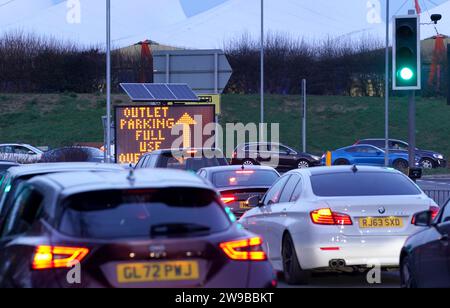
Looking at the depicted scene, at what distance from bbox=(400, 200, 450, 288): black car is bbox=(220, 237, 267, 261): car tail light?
2351 millimetres

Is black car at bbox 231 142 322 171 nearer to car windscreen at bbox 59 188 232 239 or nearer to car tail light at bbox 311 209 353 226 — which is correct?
car tail light at bbox 311 209 353 226

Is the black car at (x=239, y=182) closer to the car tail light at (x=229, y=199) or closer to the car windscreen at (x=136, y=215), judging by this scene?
the car tail light at (x=229, y=199)

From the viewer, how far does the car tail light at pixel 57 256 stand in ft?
22.2

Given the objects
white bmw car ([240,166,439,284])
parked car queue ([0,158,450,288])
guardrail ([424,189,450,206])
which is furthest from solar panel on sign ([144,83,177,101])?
parked car queue ([0,158,450,288])

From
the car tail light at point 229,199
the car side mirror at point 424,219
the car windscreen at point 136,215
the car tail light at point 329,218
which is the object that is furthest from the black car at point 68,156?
the car windscreen at point 136,215

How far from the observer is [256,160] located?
51.2 m

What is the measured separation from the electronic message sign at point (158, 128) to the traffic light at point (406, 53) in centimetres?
1394

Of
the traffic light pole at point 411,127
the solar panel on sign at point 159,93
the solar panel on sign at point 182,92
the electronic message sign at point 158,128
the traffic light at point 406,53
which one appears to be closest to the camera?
the traffic light at point 406,53

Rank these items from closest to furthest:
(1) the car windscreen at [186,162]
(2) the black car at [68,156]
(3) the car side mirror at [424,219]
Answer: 1. (3) the car side mirror at [424,219]
2. (1) the car windscreen at [186,162]
3. (2) the black car at [68,156]

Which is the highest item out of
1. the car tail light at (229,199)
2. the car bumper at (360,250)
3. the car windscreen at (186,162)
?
the car windscreen at (186,162)

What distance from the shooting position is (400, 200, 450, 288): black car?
904 centimetres

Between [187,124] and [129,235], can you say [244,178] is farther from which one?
[187,124]

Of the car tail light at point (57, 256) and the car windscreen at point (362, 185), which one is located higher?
the car windscreen at point (362, 185)

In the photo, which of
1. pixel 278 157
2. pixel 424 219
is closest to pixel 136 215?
pixel 424 219
